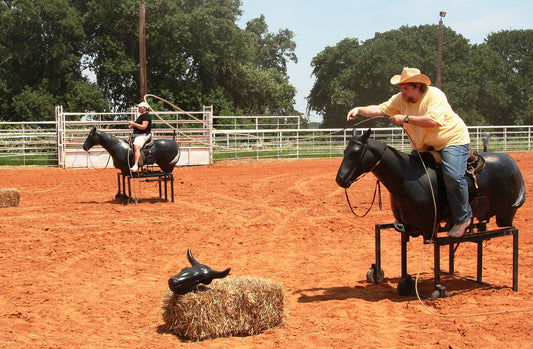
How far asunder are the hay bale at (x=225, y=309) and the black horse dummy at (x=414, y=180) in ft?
4.87

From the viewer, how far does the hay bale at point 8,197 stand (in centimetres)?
1223

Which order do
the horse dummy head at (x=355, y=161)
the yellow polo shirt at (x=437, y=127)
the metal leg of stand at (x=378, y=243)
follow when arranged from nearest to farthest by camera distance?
the yellow polo shirt at (x=437, y=127) < the horse dummy head at (x=355, y=161) < the metal leg of stand at (x=378, y=243)

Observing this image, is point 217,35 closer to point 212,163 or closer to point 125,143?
point 212,163

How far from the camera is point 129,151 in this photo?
13.2 meters

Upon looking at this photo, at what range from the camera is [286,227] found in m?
10.5

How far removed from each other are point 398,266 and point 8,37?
33605 mm

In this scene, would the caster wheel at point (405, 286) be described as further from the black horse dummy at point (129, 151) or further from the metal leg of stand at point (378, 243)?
the black horse dummy at point (129, 151)

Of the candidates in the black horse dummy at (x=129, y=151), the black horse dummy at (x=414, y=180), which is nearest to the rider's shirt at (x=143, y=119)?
the black horse dummy at (x=129, y=151)

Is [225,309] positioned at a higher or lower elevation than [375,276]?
higher

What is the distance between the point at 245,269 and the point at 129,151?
6.68m

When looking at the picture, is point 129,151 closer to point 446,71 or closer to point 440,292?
point 440,292

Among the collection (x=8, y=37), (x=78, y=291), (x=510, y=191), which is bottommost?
(x=78, y=291)

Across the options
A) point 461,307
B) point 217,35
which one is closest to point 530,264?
point 461,307

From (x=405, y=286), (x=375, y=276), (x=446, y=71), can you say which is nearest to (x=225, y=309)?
(x=405, y=286)
